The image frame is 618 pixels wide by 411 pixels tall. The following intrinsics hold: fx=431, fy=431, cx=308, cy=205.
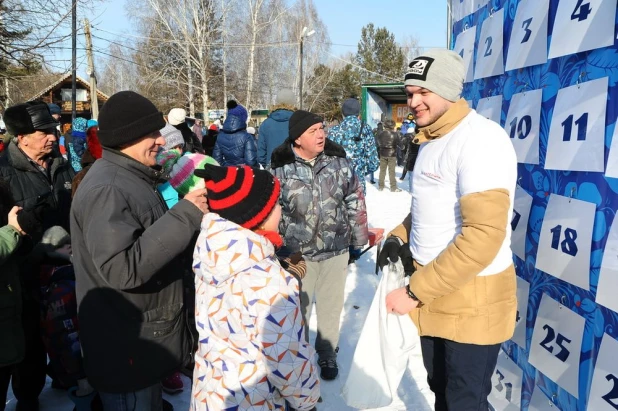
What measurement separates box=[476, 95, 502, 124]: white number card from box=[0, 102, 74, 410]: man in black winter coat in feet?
8.90

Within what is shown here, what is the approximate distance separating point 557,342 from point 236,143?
5172 millimetres

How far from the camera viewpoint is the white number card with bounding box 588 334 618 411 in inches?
62.7

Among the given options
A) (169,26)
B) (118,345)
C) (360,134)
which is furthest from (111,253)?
(169,26)

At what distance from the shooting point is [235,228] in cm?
149

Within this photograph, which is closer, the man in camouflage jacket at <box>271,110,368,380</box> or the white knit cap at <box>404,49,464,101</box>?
the white knit cap at <box>404,49,464,101</box>

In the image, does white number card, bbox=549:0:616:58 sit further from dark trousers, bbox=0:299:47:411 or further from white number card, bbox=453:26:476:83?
dark trousers, bbox=0:299:47:411

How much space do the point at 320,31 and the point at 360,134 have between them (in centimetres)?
3411

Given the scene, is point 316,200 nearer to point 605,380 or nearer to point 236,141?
point 605,380

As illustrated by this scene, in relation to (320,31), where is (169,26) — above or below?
below

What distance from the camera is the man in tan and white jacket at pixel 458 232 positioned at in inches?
58.4

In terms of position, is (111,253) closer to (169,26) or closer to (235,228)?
(235,228)


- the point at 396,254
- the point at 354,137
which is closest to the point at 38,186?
the point at 396,254

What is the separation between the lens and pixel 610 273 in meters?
1.59

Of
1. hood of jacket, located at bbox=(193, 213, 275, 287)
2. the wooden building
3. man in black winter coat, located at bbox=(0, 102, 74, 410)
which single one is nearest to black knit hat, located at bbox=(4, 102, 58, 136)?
man in black winter coat, located at bbox=(0, 102, 74, 410)
